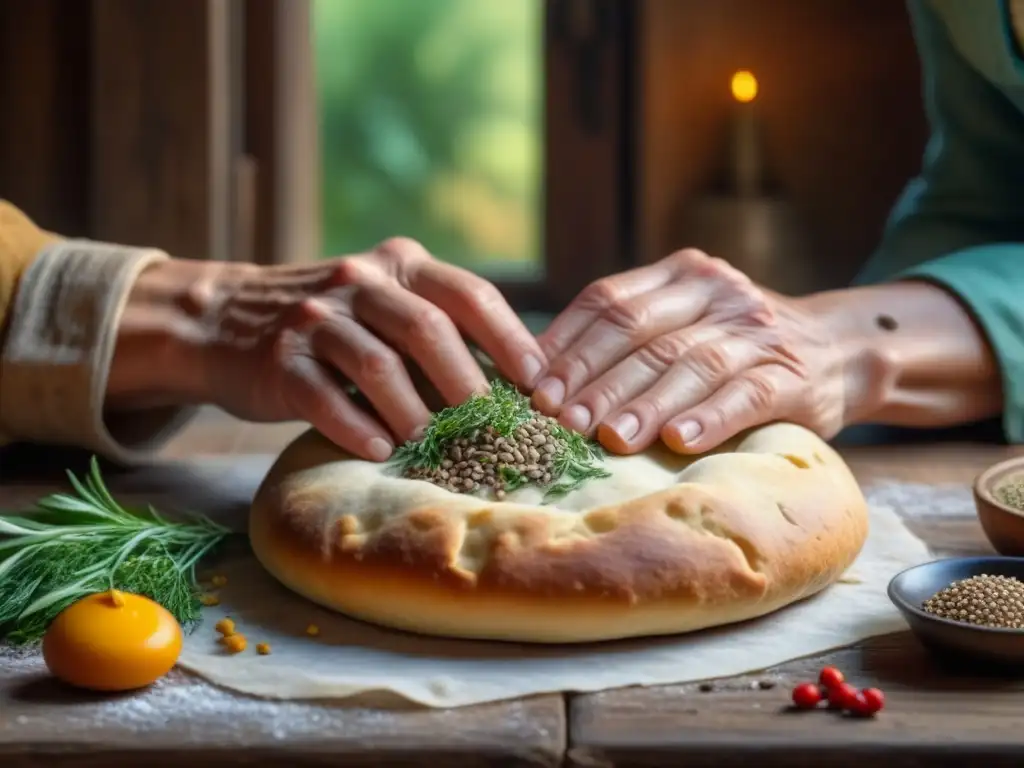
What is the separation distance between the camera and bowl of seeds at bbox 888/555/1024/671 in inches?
42.4

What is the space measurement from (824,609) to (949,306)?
0.81 meters

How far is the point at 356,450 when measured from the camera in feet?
4.70

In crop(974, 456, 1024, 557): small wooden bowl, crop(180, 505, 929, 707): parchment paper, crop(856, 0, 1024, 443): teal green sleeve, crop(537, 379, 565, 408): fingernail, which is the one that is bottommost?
crop(180, 505, 929, 707): parchment paper

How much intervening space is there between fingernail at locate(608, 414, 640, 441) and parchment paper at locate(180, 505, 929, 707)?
250 mm

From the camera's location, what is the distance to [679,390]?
1468mm

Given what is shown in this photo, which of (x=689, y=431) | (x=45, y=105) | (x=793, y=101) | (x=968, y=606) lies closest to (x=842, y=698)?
(x=968, y=606)

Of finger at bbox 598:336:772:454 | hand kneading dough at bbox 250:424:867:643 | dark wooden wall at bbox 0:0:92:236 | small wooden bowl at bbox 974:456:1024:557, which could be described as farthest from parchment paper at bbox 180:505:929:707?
dark wooden wall at bbox 0:0:92:236

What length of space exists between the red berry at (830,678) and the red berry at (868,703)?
22mm

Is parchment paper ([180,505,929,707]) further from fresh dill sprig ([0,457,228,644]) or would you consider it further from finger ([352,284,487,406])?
finger ([352,284,487,406])

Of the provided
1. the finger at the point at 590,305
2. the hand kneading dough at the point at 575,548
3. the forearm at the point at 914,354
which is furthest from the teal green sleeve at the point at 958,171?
the hand kneading dough at the point at 575,548

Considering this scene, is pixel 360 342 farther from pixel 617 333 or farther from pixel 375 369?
pixel 617 333

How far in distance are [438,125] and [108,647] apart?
271 cm

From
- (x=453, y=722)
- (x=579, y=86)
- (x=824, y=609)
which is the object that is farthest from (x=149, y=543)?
(x=579, y=86)

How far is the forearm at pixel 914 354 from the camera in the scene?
1.82m
